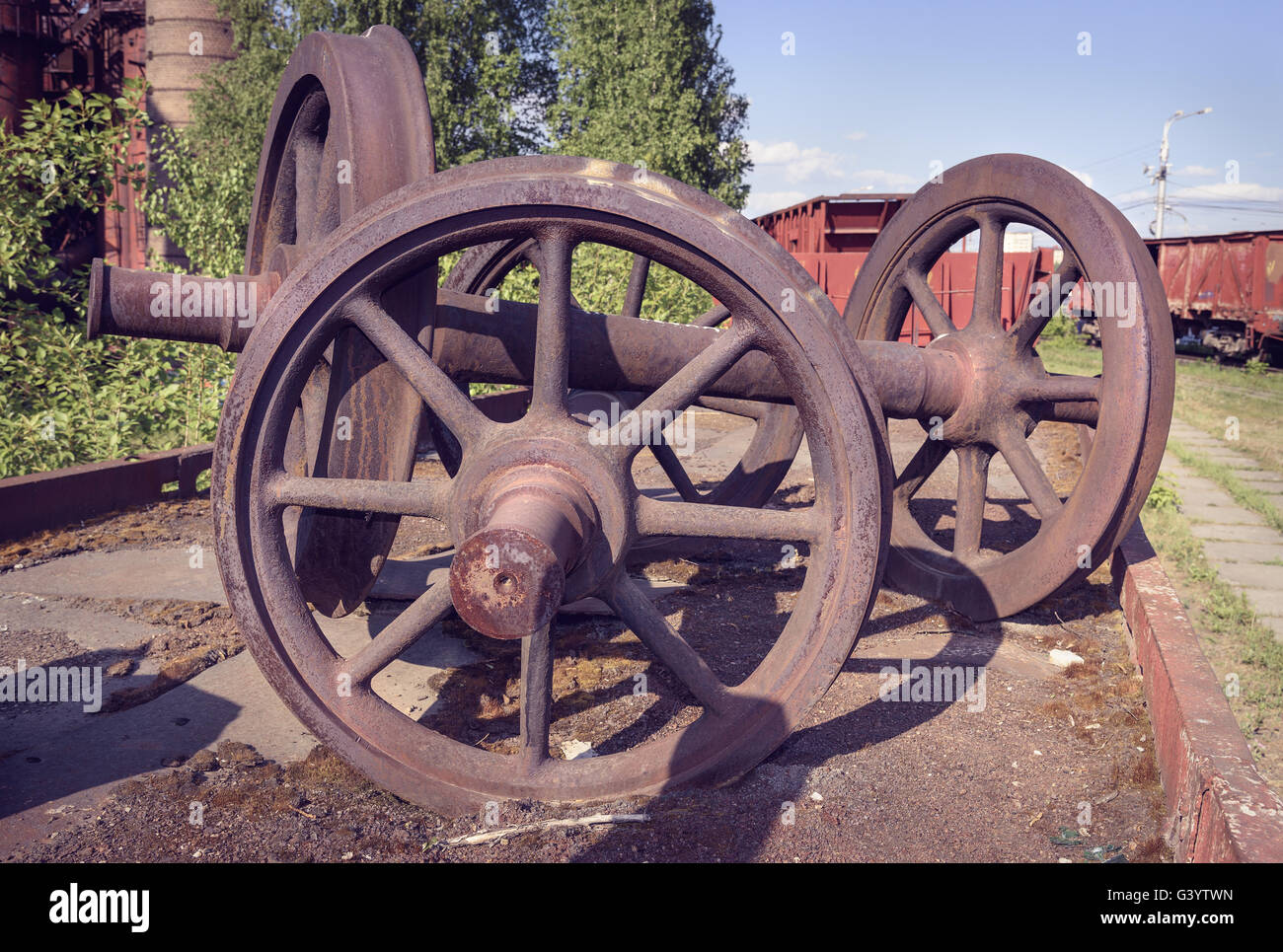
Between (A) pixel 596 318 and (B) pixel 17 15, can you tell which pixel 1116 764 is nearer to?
(A) pixel 596 318

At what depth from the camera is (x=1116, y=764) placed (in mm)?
2314

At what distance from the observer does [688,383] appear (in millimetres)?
2018

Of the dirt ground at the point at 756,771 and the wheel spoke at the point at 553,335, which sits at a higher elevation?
the wheel spoke at the point at 553,335

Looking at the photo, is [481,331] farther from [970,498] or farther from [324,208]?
[970,498]

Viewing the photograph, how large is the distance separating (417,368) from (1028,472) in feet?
6.70

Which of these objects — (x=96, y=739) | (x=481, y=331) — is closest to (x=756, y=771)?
(x=481, y=331)


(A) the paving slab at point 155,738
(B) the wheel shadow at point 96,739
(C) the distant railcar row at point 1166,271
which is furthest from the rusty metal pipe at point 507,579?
(C) the distant railcar row at point 1166,271

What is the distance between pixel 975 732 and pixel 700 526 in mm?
1016

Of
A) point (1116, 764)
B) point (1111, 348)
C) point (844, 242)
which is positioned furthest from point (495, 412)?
point (844, 242)

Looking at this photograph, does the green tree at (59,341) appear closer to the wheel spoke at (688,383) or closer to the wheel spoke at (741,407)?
the wheel spoke at (741,407)

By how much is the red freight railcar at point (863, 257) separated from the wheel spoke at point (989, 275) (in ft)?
22.2

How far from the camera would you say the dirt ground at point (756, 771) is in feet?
6.25

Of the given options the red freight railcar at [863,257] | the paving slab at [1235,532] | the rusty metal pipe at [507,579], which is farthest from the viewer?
the red freight railcar at [863,257]

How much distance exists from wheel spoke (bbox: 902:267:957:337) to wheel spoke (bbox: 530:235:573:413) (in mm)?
A: 1868
